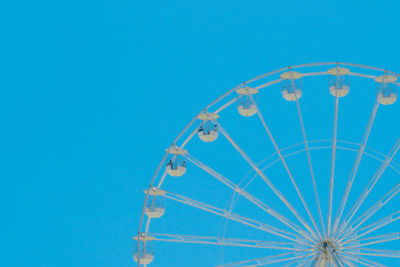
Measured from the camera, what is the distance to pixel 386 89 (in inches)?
644

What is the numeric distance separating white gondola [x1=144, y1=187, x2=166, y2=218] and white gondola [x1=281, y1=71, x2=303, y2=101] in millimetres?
4303

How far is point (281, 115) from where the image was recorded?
42094 millimetres

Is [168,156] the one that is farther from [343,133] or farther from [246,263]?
[343,133]

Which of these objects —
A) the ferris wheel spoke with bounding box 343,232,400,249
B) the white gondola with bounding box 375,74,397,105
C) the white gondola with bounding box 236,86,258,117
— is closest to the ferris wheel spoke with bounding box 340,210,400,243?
the ferris wheel spoke with bounding box 343,232,400,249

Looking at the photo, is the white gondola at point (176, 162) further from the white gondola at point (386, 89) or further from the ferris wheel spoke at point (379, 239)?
the white gondola at point (386, 89)

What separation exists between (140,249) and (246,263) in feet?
9.44

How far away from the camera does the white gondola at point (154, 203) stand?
56.2 feet

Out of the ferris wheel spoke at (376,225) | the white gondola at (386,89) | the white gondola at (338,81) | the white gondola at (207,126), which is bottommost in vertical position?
the ferris wheel spoke at (376,225)

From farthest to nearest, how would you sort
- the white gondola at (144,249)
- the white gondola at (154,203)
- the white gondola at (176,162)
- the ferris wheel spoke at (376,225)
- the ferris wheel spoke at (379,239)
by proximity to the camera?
the white gondola at (176,162), the white gondola at (154,203), the white gondola at (144,249), the ferris wheel spoke at (376,225), the ferris wheel spoke at (379,239)

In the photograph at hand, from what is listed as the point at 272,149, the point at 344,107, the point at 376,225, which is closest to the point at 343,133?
the point at 344,107

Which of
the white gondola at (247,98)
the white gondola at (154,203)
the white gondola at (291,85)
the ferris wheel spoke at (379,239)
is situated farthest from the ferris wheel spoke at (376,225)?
the white gondola at (154,203)

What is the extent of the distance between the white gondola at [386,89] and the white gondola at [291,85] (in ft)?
6.50

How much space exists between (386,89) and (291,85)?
2.44 meters

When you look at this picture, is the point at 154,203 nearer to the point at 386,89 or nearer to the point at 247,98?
the point at 247,98
